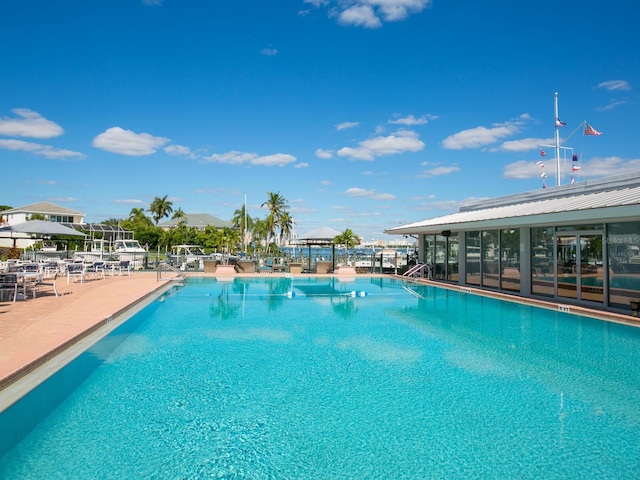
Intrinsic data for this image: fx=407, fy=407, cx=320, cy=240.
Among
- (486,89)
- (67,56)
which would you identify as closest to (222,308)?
(67,56)

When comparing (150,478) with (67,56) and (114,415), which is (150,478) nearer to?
(114,415)

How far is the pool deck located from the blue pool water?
0.43 metres

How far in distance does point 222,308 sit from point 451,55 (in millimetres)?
15642

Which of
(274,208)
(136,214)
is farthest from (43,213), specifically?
(274,208)

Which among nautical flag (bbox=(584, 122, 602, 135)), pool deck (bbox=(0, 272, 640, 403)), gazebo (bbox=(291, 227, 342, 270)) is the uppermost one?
nautical flag (bbox=(584, 122, 602, 135))

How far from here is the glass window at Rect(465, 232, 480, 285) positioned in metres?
15.8

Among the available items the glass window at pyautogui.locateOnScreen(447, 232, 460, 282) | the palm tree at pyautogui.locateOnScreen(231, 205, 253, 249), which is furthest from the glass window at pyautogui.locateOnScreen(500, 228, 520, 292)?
the palm tree at pyautogui.locateOnScreen(231, 205, 253, 249)

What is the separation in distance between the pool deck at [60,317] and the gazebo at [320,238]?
903 centimetres

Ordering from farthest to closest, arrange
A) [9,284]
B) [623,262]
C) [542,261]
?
1. [542,261]
2. [9,284]
3. [623,262]

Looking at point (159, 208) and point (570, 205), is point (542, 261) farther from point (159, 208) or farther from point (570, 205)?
point (159, 208)

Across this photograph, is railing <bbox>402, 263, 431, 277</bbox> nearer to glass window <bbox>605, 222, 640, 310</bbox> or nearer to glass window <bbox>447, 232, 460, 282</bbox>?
glass window <bbox>447, 232, 460, 282</bbox>

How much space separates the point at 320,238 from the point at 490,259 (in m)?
9.29

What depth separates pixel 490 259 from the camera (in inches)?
595

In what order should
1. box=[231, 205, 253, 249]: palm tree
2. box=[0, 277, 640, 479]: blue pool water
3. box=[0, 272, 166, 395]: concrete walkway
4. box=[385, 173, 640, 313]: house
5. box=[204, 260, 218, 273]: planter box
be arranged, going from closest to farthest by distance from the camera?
box=[0, 277, 640, 479]: blue pool water < box=[0, 272, 166, 395]: concrete walkway < box=[385, 173, 640, 313]: house < box=[204, 260, 218, 273]: planter box < box=[231, 205, 253, 249]: palm tree
